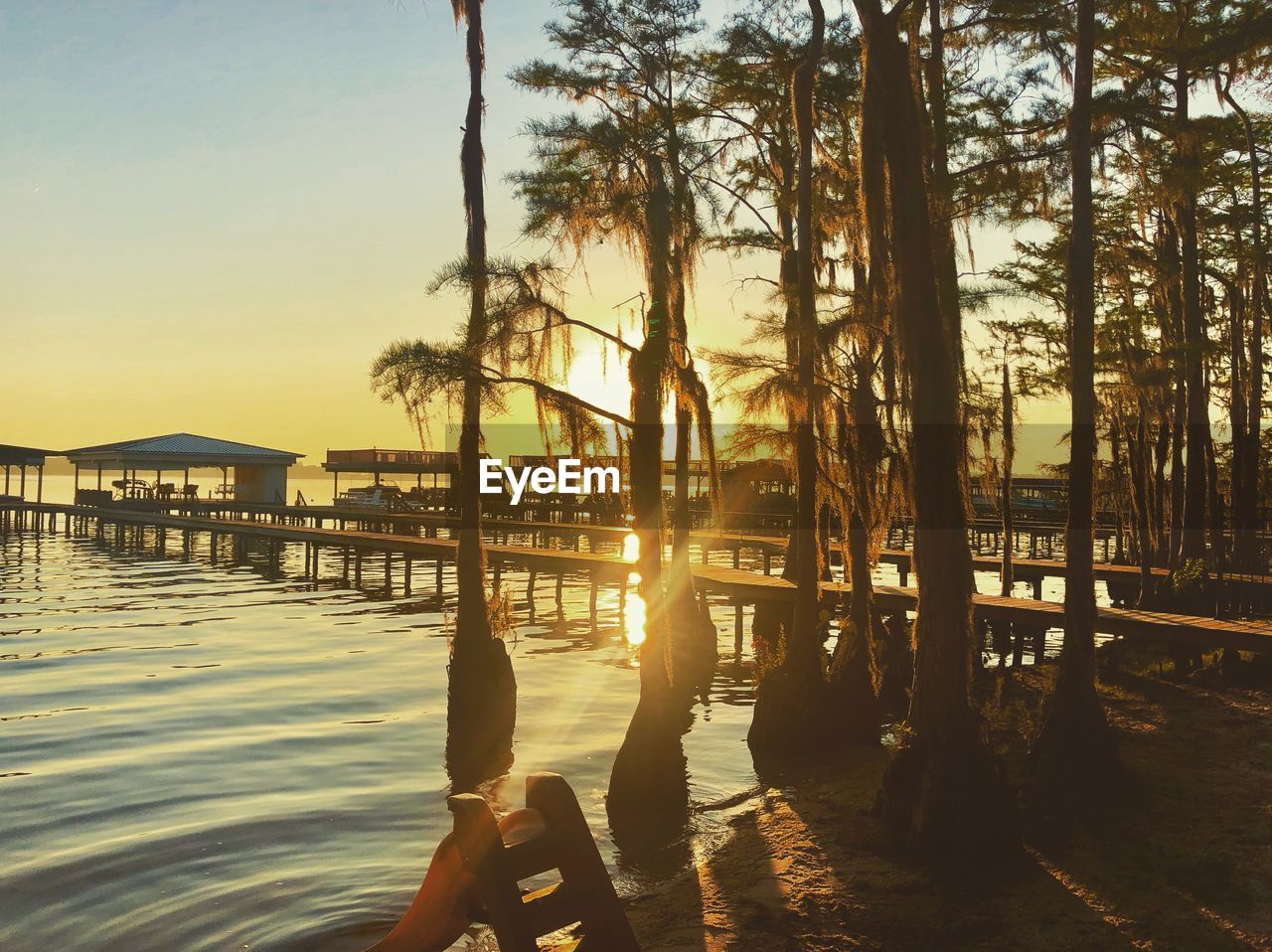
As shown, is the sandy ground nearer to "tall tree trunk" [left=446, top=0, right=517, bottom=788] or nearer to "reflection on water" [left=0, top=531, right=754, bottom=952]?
"reflection on water" [left=0, top=531, right=754, bottom=952]

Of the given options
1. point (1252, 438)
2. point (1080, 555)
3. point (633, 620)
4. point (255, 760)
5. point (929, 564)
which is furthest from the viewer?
point (633, 620)

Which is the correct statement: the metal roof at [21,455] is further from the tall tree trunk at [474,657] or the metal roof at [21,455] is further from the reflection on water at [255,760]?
the tall tree trunk at [474,657]

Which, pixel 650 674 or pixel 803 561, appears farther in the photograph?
pixel 803 561

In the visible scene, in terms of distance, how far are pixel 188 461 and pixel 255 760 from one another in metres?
54.4

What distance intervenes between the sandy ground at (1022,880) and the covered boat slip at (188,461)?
59.8m

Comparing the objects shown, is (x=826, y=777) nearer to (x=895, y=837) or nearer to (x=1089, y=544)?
(x=895, y=837)

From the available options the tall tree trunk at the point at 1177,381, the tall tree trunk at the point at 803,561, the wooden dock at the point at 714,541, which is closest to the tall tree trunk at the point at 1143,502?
the tall tree trunk at the point at 1177,381

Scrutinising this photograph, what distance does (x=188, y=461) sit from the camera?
6394 centimetres

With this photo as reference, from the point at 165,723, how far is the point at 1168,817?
46.7 ft

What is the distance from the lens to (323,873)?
Answer: 10195mm

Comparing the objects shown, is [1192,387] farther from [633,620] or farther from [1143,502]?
[633,620]

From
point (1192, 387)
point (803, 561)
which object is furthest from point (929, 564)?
point (1192, 387)

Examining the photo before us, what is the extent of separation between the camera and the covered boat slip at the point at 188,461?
63406 millimetres

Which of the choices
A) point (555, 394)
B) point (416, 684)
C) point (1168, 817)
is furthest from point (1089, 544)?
point (416, 684)
